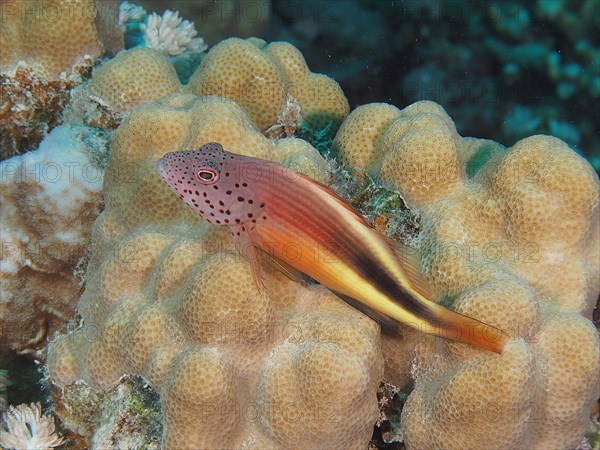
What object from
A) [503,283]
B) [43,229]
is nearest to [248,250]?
[503,283]

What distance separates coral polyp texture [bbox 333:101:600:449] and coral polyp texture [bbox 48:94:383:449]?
42cm

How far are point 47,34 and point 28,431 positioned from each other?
3.38 m

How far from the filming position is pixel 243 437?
2.79 m

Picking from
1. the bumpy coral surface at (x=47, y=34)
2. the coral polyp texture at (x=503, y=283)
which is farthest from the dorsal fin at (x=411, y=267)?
the bumpy coral surface at (x=47, y=34)

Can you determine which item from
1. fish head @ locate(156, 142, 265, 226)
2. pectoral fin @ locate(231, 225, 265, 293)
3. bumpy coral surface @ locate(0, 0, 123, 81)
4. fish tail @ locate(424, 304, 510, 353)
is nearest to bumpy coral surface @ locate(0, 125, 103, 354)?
bumpy coral surface @ locate(0, 0, 123, 81)

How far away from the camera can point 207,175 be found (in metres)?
2.68

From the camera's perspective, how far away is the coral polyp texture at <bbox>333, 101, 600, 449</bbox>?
2645 millimetres

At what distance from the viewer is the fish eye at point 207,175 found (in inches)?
105

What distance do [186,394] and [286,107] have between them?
278cm

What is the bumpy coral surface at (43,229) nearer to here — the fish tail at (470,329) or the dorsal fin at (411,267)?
the dorsal fin at (411,267)

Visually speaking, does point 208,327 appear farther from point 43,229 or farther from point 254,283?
point 43,229

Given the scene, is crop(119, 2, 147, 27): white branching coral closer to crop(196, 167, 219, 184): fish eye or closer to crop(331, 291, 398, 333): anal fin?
crop(196, 167, 219, 184): fish eye

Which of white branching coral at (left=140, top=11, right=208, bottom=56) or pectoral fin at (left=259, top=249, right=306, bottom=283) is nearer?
pectoral fin at (left=259, top=249, right=306, bottom=283)

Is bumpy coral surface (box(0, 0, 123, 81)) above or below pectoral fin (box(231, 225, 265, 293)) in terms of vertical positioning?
above
